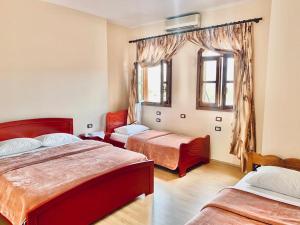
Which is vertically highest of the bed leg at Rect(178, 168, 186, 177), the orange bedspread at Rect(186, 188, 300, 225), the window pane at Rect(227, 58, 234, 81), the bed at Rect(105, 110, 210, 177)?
the window pane at Rect(227, 58, 234, 81)

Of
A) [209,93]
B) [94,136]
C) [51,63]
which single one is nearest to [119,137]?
[94,136]

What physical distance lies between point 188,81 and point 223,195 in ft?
8.98

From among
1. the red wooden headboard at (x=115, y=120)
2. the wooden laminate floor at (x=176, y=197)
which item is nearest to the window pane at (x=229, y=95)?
the wooden laminate floor at (x=176, y=197)

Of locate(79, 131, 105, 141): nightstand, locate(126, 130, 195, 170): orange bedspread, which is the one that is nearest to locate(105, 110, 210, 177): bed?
locate(126, 130, 195, 170): orange bedspread

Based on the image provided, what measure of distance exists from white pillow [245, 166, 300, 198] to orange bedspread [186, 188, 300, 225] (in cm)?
22

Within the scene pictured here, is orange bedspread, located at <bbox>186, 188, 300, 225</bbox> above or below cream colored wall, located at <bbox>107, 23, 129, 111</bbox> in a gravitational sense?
below

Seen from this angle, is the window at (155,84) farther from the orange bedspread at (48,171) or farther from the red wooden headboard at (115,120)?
the orange bedspread at (48,171)

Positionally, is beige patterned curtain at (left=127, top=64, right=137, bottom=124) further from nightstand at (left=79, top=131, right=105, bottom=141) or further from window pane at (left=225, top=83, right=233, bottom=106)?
window pane at (left=225, top=83, right=233, bottom=106)

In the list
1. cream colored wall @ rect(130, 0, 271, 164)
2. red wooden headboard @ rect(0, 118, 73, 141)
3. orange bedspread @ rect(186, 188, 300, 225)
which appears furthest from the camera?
cream colored wall @ rect(130, 0, 271, 164)

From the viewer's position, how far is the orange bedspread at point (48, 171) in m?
1.94

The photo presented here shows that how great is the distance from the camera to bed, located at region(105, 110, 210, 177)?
354cm

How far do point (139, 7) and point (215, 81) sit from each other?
5.97 feet

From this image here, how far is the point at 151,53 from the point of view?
15.6 feet

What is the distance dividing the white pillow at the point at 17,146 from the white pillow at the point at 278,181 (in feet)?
8.98
